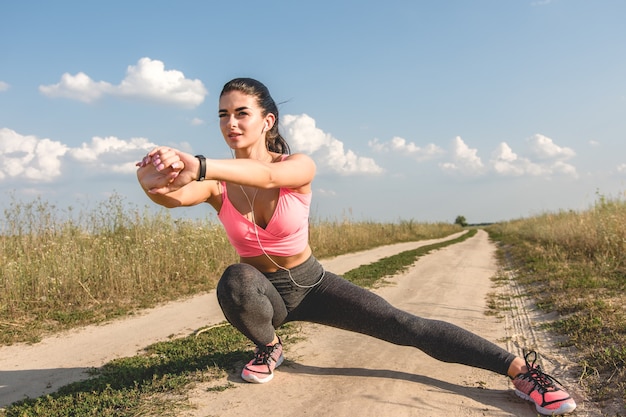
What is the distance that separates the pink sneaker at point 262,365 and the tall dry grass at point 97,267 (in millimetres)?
3220

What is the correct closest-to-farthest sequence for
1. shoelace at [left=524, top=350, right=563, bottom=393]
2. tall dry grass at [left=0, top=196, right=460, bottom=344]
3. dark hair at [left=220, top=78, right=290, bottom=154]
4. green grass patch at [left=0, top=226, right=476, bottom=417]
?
1. shoelace at [left=524, top=350, right=563, bottom=393]
2. green grass patch at [left=0, top=226, right=476, bottom=417]
3. dark hair at [left=220, top=78, right=290, bottom=154]
4. tall dry grass at [left=0, top=196, right=460, bottom=344]

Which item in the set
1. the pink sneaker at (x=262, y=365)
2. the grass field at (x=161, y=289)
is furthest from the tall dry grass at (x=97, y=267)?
the pink sneaker at (x=262, y=365)

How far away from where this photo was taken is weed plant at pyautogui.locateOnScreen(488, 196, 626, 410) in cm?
305

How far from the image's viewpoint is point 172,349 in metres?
4.18

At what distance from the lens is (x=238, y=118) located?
290cm

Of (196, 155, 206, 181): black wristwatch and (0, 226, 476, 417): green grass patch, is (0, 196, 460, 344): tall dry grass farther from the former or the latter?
(196, 155, 206, 181): black wristwatch

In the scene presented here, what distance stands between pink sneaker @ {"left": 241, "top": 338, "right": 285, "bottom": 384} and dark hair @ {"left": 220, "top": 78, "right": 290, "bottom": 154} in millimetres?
1417

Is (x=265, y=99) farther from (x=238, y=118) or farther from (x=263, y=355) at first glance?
(x=263, y=355)

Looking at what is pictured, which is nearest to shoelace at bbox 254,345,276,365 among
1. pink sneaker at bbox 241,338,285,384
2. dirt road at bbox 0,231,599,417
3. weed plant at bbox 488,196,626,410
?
pink sneaker at bbox 241,338,285,384

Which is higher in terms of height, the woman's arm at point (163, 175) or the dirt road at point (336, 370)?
the woman's arm at point (163, 175)

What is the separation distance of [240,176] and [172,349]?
8.49ft

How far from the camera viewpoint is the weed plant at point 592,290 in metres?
3.05

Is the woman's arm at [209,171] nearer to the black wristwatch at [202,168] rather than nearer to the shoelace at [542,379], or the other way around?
the black wristwatch at [202,168]

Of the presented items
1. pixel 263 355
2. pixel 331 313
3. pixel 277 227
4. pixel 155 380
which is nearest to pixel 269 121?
pixel 277 227
